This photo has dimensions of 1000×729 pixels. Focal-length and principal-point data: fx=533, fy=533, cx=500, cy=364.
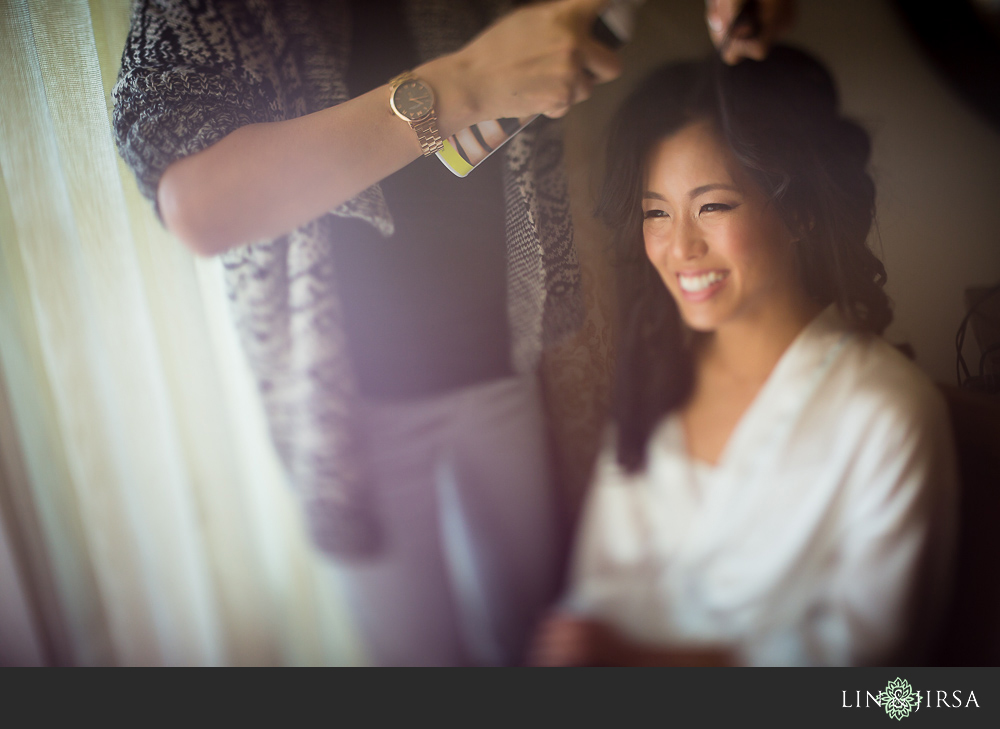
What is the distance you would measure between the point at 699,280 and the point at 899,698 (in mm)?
577

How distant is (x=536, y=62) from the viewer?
62cm

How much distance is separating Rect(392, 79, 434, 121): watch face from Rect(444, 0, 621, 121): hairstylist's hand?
4 cm

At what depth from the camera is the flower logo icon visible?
25.9 inches

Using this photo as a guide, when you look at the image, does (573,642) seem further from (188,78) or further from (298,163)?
(188,78)

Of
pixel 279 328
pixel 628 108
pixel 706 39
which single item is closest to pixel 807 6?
pixel 706 39

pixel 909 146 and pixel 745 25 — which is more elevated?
pixel 745 25

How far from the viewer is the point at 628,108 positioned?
61 cm

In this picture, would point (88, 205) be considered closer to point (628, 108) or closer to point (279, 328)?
point (279, 328)

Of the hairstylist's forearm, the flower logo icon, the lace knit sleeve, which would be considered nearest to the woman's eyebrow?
the hairstylist's forearm

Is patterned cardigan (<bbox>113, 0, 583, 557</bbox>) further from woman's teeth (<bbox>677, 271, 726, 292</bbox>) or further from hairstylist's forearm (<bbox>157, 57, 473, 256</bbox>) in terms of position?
woman's teeth (<bbox>677, 271, 726, 292</bbox>)

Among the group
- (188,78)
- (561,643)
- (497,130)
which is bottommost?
(561,643)

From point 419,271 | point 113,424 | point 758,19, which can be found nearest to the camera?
point 758,19

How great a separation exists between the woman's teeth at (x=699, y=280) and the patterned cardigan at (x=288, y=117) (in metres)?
0.13

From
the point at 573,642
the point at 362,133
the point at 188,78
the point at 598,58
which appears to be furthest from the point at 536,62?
the point at 573,642
